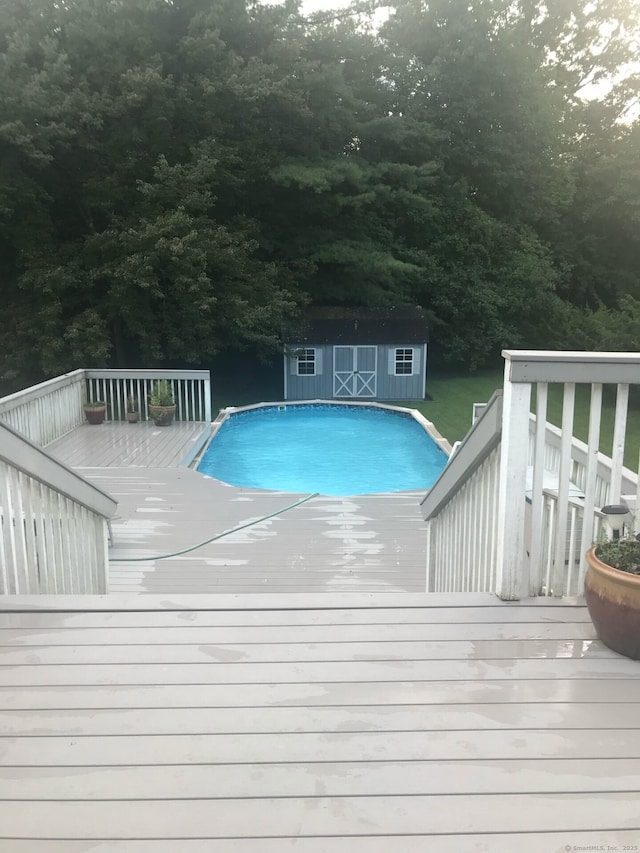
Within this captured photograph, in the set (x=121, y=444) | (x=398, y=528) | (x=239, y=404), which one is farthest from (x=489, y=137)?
(x=398, y=528)

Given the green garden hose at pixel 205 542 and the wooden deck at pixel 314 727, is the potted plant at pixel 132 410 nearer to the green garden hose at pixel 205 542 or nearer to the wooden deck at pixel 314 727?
the green garden hose at pixel 205 542

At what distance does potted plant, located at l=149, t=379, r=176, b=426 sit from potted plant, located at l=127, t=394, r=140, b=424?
266 millimetres

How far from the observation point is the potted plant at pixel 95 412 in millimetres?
11203

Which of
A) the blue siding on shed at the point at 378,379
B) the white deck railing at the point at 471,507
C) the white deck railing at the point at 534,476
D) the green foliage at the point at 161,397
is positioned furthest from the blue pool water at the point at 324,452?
the white deck railing at the point at 534,476

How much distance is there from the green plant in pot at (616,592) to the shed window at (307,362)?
1710 centimetres

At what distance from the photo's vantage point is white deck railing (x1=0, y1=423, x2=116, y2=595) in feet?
9.37

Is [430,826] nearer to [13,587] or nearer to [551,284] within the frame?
[13,587]

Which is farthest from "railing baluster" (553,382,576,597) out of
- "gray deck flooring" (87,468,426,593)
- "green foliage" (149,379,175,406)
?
"green foliage" (149,379,175,406)

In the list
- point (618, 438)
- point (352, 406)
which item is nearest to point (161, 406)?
point (352, 406)

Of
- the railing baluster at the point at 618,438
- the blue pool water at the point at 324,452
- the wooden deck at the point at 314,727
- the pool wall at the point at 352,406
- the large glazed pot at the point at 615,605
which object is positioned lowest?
the blue pool water at the point at 324,452

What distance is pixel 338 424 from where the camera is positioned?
1628 centimetres

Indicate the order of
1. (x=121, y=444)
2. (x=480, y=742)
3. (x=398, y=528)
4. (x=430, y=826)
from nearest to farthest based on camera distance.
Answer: (x=430, y=826) → (x=480, y=742) → (x=398, y=528) → (x=121, y=444)

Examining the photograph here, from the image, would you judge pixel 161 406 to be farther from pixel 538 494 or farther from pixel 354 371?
pixel 538 494

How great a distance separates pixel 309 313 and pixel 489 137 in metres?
8.68
